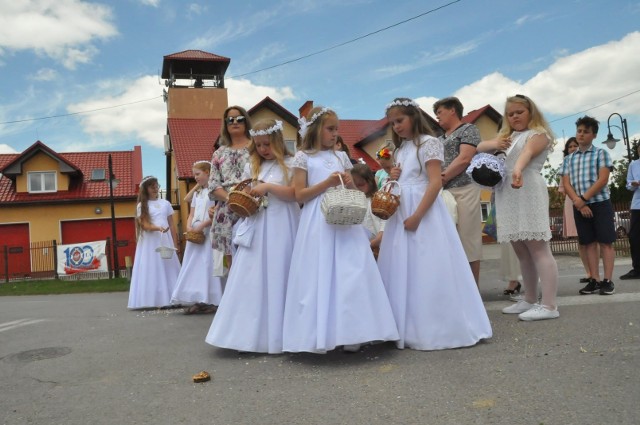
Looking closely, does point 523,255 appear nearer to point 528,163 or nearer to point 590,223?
point 528,163

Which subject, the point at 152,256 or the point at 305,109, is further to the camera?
the point at 305,109

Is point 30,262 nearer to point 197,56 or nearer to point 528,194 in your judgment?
point 197,56

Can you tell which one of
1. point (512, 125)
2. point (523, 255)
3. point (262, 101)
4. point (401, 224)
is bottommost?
point (523, 255)

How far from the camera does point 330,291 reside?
407cm

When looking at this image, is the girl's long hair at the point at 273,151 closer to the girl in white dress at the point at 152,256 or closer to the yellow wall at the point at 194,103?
the girl in white dress at the point at 152,256

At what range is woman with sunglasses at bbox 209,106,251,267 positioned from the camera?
6.14m

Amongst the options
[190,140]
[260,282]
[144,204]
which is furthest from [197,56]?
[260,282]

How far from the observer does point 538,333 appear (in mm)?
4301

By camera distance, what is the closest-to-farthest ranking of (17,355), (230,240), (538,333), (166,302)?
(538,333), (17,355), (230,240), (166,302)

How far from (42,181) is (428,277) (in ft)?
112

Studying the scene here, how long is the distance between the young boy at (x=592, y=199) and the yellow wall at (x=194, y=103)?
32871mm

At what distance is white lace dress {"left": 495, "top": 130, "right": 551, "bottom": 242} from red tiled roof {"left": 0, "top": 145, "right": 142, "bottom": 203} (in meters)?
31.3

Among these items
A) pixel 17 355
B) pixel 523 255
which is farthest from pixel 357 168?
pixel 17 355

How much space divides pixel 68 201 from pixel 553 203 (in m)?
29.8
